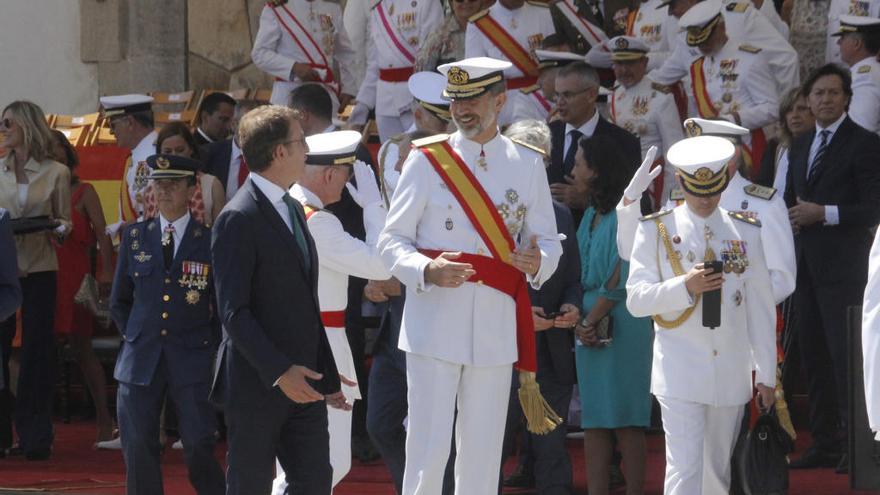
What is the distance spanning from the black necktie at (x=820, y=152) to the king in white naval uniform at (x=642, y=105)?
1.34m

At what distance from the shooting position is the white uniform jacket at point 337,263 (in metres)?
7.56

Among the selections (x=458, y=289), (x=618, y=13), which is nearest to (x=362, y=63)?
(x=618, y=13)

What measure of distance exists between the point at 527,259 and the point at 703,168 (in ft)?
3.55

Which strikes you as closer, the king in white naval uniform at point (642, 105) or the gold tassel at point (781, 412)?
the gold tassel at point (781, 412)

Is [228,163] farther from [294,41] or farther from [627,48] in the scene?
[627,48]

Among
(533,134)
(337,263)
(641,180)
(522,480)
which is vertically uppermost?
(533,134)

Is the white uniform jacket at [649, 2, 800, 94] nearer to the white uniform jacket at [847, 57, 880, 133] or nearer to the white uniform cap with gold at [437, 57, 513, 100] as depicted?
the white uniform jacket at [847, 57, 880, 133]

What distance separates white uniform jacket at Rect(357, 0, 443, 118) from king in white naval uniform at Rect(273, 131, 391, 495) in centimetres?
421

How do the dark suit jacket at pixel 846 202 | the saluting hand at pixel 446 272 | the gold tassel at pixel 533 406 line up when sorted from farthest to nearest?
the dark suit jacket at pixel 846 202
the gold tassel at pixel 533 406
the saluting hand at pixel 446 272

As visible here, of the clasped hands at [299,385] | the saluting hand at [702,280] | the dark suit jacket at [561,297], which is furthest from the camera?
the dark suit jacket at [561,297]

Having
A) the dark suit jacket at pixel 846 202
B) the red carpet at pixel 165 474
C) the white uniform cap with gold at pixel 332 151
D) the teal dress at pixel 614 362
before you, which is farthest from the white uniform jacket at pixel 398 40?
the white uniform cap with gold at pixel 332 151

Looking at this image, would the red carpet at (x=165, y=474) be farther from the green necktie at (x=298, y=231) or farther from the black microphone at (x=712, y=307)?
the green necktie at (x=298, y=231)

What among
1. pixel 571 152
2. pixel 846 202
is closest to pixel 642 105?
pixel 571 152

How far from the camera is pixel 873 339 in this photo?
18.1 ft
